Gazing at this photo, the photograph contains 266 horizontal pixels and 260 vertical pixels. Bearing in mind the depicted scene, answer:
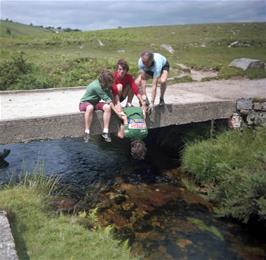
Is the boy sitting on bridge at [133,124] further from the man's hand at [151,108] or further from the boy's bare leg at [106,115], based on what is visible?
the man's hand at [151,108]

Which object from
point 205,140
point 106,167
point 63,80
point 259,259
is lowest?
point 259,259

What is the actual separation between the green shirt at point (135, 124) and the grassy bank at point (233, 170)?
72.3 inches

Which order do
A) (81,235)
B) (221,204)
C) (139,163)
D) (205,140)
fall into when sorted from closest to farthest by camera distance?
(81,235), (221,204), (205,140), (139,163)

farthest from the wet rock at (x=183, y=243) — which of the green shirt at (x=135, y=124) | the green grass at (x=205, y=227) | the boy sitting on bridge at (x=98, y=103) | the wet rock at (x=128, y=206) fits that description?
A: the boy sitting on bridge at (x=98, y=103)

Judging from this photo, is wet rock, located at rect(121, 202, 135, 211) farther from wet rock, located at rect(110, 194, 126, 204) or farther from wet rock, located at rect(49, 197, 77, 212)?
wet rock, located at rect(49, 197, 77, 212)

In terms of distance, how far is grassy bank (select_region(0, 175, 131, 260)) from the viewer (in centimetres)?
600

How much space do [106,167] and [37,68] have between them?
8185 millimetres

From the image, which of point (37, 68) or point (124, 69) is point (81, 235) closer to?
point (124, 69)

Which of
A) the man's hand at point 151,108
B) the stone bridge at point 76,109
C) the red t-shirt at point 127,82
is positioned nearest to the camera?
the stone bridge at point 76,109

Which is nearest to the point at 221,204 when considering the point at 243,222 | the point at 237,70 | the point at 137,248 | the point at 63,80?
the point at 243,222

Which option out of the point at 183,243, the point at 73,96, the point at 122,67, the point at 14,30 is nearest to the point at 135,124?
the point at 122,67

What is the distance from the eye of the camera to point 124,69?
9.00 m

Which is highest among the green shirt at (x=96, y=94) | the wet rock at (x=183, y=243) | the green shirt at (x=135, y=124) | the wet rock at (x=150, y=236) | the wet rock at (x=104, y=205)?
the green shirt at (x=96, y=94)

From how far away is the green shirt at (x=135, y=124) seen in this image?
29.2ft
